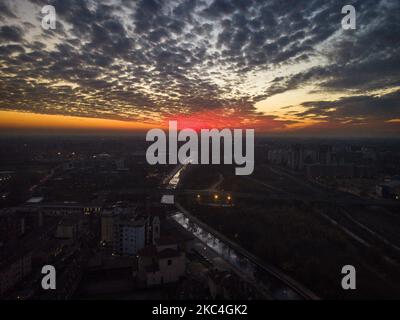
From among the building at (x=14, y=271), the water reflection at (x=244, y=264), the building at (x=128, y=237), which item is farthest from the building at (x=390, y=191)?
the building at (x=14, y=271)

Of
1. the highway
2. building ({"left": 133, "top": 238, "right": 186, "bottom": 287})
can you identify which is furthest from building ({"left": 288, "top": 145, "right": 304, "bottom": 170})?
building ({"left": 133, "top": 238, "right": 186, "bottom": 287})

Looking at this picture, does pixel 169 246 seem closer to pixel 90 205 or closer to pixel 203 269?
pixel 203 269

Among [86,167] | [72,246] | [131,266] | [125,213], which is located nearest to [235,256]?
[131,266]

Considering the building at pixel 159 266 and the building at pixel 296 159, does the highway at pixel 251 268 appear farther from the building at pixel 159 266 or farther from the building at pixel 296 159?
the building at pixel 296 159

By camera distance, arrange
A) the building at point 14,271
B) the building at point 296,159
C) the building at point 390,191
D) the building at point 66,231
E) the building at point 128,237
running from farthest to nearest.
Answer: the building at point 296,159
the building at point 390,191
the building at point 66,231
the building at point 128,237
the building at point 14,271

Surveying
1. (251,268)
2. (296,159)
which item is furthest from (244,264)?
(296,159)

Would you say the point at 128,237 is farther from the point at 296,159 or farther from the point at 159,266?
the point at 296,159

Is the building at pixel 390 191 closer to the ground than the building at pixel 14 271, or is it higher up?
higher up

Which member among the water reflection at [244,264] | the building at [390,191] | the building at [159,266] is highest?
the building at [390,191]

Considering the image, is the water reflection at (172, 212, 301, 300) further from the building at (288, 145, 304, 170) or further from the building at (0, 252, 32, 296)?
the building at (288, 145, 304, 170)
